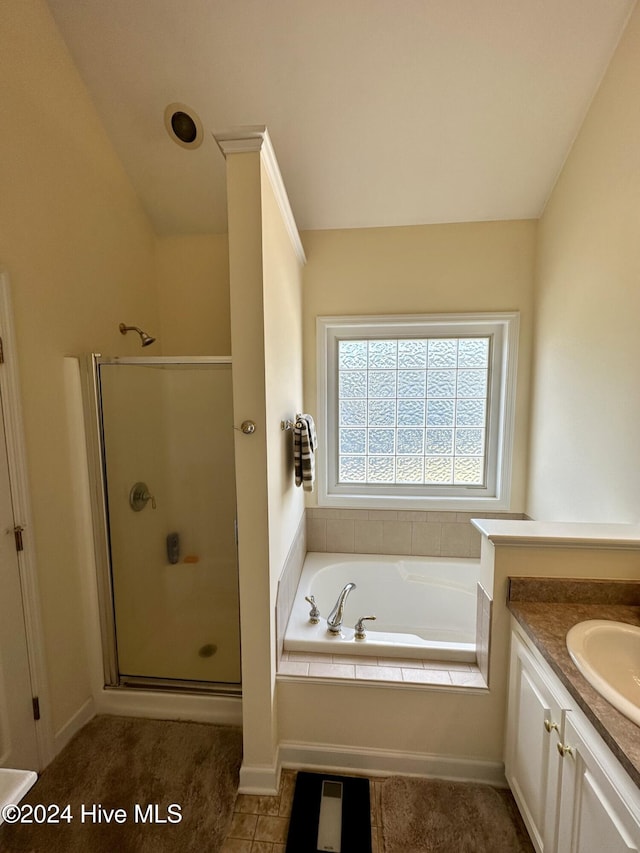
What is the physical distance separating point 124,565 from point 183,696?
0.70m

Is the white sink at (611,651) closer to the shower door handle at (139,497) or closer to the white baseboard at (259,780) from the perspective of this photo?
the white baseboard at (259,780)

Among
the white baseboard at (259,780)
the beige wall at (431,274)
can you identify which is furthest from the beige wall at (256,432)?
the beige wall at (431,274)

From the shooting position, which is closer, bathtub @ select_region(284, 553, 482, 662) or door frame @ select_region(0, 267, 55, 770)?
door frame @ select_region(0, 267, 55, 770)

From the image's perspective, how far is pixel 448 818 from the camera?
1.31 meters

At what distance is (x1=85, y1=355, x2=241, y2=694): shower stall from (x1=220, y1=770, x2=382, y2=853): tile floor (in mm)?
431

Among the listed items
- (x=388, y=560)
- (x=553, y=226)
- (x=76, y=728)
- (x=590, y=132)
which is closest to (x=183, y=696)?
(x=76, y=728)

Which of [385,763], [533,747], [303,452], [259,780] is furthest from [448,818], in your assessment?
[303,452]

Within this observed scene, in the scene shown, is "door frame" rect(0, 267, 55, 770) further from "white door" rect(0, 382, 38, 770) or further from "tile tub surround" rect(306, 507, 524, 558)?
"tile tub surround" rect(306, 507, 524, 558)

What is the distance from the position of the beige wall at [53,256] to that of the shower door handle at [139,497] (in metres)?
0.29

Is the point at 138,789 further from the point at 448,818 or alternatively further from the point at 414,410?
the point at 414,410

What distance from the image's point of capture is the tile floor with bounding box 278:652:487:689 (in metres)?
1.44

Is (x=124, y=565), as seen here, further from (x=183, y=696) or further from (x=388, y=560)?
(x=388, y=560)

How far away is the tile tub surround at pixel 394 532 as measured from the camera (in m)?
2.35

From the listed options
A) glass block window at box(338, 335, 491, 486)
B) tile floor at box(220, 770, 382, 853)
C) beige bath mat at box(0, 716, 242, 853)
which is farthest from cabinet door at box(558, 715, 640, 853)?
glass block window at box(338, 335, 491, 486)
